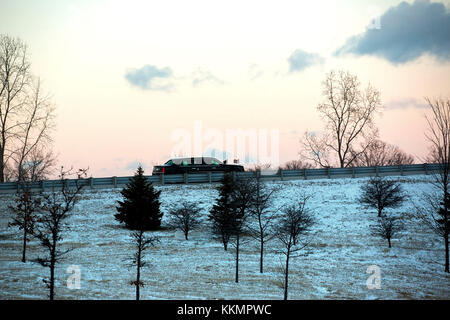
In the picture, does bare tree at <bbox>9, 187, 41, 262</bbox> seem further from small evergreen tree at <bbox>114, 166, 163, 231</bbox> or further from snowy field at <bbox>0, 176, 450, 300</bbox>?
small evergreen tree at <bbox>114, 166, 163, 231</bbox>

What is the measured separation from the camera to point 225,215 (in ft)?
87.7

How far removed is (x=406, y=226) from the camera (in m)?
29.7

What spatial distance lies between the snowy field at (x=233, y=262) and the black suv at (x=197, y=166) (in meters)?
5.31

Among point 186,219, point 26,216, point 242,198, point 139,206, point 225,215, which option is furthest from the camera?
point 242,198

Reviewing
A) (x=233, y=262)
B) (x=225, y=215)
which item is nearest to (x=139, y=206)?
(x=225, y=215)

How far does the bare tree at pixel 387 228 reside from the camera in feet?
87.5

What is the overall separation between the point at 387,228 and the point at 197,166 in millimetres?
19168

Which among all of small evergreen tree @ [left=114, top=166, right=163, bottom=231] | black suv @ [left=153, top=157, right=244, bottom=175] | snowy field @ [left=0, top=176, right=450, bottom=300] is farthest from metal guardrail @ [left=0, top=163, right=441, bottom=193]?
small evergreen tree @ [left=114, top=166, right=163, bottom=231]

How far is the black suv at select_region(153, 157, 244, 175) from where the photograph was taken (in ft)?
132

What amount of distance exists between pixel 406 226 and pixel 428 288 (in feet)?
31.7

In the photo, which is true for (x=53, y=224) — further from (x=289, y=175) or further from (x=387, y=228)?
(x=289, y=175)

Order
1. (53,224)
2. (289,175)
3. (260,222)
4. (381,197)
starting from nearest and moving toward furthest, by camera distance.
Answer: (53,224) → (260,222) → (381,197) → (289,175)
